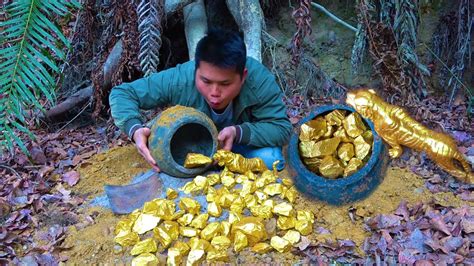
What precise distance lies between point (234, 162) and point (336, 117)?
23.7 inches

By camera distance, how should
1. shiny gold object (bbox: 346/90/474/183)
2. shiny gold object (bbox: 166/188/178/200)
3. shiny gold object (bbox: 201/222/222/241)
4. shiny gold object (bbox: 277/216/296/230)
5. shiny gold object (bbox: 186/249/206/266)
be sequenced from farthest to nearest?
shiny gold object (bbox: 346/90/474/183), shiny gold object (bbox: 166/188/178/200), shiny gold object (bbox: 277/216/296/230), shiny gold object (bbox: 201/222/222/241), shiny gold object (bbox: 186/249/206/266)

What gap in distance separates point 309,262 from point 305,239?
12 centimetres

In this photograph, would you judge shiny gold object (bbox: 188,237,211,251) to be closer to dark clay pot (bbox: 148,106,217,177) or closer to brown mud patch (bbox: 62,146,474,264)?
brown mud patch (bbox: 62,146,474,264)

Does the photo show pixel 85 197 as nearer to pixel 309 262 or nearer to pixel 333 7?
pixel 309 262

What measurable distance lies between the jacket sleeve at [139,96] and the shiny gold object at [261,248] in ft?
3.10

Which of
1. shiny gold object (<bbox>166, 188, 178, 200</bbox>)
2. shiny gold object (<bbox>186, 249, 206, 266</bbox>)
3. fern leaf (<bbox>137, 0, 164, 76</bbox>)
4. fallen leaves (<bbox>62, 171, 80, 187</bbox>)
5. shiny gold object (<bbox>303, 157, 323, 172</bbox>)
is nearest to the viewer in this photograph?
shiny gold object (<bbox>186, 249, 206, 266</bbox>)

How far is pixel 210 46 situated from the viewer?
239 centimetres

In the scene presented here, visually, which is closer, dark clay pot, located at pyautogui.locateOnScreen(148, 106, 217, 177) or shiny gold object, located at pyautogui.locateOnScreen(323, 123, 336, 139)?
dark clay pot, located at pyautogui.locateOnScreen(148, 106, 217, 177)

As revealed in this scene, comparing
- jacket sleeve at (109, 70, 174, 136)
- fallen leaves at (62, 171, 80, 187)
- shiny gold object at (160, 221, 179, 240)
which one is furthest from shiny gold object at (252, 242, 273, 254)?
fallen leaves at (62, 171, 80, 187)

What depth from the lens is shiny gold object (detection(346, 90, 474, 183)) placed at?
8.62ft

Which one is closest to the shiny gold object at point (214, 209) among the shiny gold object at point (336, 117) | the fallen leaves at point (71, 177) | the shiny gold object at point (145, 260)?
the shiny gold object at point (145, 260)

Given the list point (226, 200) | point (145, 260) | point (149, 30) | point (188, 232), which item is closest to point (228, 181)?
point (226, 200)

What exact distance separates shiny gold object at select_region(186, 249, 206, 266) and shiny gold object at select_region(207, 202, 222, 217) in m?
0.22

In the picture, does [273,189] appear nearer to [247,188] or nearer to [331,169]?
[247,188]
